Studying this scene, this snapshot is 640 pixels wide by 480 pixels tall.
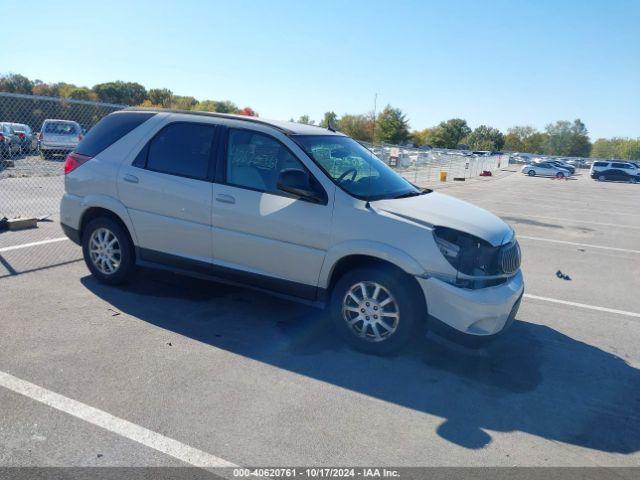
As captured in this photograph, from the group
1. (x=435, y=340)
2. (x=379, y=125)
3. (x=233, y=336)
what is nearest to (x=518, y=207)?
(x=435, y=340)

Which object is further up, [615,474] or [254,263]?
[254,263]

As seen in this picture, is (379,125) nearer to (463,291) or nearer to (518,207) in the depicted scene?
(518,207)

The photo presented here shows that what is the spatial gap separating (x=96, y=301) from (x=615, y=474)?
464cm

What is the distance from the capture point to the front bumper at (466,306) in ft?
13.2

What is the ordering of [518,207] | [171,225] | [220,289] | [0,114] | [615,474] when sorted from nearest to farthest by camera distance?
1. [615,474]
2. [171,225]
3. [220,289]
4. [0,114]
5. [518,207]

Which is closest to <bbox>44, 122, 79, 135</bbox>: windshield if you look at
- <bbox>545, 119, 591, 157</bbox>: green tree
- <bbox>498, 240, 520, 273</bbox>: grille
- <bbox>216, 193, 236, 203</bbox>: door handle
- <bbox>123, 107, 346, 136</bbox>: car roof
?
<bbox>123, 107, 346, 136</bbox>: car roof

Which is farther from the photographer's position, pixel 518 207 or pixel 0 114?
pixel 518 207

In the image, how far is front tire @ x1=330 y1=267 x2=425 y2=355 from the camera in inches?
166

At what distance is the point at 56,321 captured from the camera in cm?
465

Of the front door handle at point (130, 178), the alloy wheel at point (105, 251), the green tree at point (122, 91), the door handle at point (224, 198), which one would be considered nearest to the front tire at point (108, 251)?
the alloy wheel at point (105, 251)

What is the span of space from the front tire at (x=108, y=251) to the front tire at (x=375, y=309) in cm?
237

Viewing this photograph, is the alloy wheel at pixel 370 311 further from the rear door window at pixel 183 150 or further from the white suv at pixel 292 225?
the rear door window at pixel 183 150

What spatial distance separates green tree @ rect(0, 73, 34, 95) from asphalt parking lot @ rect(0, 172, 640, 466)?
28492mm

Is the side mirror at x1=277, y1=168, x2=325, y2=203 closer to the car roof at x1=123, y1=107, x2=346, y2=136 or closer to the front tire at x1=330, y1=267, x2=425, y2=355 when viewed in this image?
the car roof at x1=123, y1=107, x2=346, y2=136
